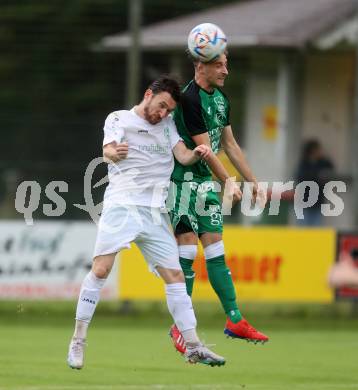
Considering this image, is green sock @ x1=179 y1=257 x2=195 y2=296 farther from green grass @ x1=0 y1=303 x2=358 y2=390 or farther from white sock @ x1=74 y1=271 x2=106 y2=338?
white sock @ x1=74 y1=271 x2=106 y2=338

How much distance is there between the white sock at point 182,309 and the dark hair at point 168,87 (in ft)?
4.56

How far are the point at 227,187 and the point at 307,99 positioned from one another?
475 inches

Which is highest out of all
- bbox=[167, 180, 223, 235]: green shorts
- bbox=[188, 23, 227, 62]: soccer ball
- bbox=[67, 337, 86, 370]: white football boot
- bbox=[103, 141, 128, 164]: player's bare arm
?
bbox=[188, 23, 227, 62]: soccer ball

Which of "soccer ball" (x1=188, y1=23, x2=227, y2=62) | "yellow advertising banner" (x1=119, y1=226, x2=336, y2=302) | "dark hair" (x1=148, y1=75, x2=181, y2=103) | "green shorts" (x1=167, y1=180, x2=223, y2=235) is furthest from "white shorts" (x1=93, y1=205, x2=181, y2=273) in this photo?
"yellow advertising banner" (x1=119, y1=226, x2=336, y2=302)

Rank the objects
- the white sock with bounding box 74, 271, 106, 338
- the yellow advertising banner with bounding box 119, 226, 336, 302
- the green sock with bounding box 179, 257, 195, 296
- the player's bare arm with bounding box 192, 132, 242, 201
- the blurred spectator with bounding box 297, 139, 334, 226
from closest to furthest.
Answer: the player's bare arm with bounding box 192, 132, 242, 201, the white sock with bounding box 74, 271, 106, 338, the green sock with bounding box 179, 257, 195, 296, the yellow advertising banner with bounding box 119, 226, 336, 302, the blurred spectator with bounding box 297, 139, 334, 226

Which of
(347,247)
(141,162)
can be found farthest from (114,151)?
(347,247)

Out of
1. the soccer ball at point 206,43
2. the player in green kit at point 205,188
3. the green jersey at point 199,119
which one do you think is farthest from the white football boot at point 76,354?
the soccer ball at point 206,43

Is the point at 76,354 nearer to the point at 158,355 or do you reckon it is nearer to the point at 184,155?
the point at 184,155

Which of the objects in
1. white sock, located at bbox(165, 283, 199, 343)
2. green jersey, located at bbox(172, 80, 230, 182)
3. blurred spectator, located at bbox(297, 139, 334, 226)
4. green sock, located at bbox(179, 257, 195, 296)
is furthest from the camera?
blurred spectator, located at bbox(297, 139, 334, 226)

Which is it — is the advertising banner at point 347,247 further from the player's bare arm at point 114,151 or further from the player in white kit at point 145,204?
the player's bare arm at point 114,151

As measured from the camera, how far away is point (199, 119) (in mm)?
10352

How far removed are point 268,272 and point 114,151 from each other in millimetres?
7593

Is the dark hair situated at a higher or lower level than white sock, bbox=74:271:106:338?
higher

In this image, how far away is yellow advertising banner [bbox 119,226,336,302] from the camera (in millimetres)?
17141
